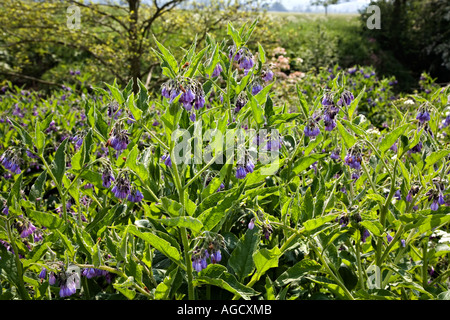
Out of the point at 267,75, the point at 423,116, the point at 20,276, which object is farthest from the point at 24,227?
the point at 423,116

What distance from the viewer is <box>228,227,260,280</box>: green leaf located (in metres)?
1.49

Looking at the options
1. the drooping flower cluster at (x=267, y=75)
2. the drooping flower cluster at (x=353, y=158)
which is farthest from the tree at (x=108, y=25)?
the drooping flower cluster at (x=353, y=158)

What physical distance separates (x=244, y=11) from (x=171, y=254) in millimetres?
7553

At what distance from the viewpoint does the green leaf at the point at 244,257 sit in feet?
4.89

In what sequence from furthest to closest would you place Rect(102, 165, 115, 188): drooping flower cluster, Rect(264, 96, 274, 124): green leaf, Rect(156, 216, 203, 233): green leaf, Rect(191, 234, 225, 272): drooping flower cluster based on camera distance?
Rect(264, 96, 274, 124): green leaf < Rect(102, 165, 115, 188): drooping flower cluster < Rect(191, 234, 225, 272): drooping flower cluster < Rect(156, 216, 203, 233): green leaf

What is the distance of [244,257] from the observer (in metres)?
1.51

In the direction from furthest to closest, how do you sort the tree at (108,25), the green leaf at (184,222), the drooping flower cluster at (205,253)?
the tree at (108,25) → the drooping flower cluster at (205,253) → the green leaf at (184,222)

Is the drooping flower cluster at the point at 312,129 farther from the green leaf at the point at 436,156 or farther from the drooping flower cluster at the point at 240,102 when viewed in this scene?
the green leaf at the point at 436,156

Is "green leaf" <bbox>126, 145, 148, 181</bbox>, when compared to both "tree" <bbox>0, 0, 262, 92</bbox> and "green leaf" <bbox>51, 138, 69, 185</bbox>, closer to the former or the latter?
"green leaf" <bbox>51, 138, 69, 185</bbox>

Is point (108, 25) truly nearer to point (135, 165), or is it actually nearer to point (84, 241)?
point (135, 165)

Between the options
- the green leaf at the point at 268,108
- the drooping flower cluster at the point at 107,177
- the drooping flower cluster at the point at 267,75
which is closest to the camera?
the drooping flower cluster at the point at 107,177

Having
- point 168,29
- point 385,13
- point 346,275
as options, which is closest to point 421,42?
point 385,13

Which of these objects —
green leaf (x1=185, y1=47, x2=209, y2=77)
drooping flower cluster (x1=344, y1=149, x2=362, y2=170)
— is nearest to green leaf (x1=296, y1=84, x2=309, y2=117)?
drooping flower cluster (x1=344, y1=149, x2=362, y2=170)
